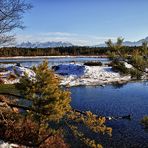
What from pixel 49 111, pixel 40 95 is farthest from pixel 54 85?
pixel 49 111

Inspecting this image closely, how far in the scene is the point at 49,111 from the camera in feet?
86.9

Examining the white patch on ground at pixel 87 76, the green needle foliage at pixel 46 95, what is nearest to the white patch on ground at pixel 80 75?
the white patch on ground at pixel 87 76

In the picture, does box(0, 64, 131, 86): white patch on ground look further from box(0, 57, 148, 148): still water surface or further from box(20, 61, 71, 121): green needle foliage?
box(20, 61, 71, 121): green needle foliage

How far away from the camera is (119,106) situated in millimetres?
46844

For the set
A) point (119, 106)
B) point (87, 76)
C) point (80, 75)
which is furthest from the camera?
point (80, 75)

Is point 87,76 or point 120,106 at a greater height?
point 87,76

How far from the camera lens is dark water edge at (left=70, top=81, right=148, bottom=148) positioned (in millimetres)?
32312

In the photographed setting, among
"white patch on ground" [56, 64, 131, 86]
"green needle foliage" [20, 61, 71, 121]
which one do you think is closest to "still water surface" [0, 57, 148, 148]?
"white patch on ground" [56, 64, 131, 86]

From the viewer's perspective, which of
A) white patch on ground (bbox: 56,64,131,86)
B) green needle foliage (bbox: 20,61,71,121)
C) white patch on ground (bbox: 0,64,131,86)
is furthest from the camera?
white patch on ground (bbox: 56,64,131,86)

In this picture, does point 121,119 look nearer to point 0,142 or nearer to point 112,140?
point 112,140

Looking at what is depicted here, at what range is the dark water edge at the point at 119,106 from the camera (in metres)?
32.3

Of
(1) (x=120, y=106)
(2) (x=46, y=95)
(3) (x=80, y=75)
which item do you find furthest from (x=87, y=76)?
(2) (x=46, y=95)

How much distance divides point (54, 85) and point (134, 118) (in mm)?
14177

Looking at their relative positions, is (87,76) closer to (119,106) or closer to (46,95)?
(119,106)
